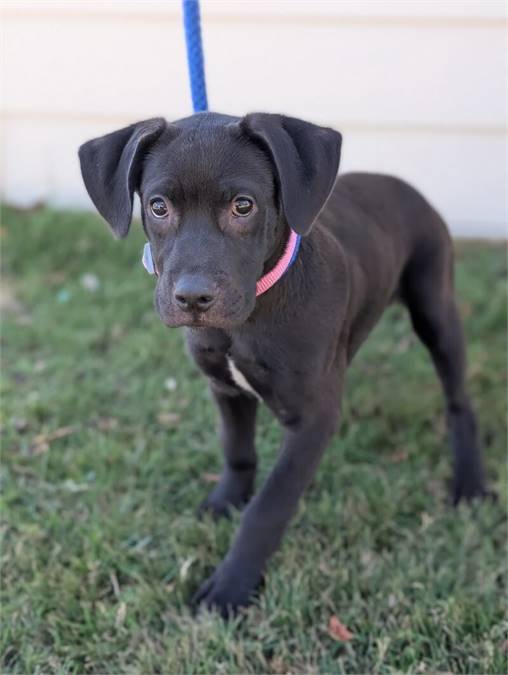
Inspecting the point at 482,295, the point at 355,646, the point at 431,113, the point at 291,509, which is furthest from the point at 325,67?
the point at 355,646

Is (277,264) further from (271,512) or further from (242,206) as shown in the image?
(271,512)

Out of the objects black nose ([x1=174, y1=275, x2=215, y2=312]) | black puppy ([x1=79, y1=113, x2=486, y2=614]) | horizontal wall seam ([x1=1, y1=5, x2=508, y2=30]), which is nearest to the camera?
black nose ([x1=174, y1=275, x2=215, y2=312])

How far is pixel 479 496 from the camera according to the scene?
12.5 ft

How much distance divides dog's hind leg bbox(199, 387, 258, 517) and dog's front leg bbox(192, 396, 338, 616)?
0.39 m

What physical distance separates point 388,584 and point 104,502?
124cm

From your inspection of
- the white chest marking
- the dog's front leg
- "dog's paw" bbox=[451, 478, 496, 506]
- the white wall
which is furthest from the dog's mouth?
the white wall

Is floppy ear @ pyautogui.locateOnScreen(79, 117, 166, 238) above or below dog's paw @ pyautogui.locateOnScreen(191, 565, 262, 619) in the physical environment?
above

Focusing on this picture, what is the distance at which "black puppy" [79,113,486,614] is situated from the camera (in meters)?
2.54

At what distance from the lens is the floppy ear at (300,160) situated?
8.38ft

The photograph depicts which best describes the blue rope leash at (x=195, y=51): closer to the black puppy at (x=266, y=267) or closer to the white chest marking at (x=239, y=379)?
the black puppy at (x=266, y=267)

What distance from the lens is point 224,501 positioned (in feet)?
11.9

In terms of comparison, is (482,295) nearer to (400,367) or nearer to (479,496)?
(400,367)

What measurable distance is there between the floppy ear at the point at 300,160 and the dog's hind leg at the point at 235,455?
104 cm

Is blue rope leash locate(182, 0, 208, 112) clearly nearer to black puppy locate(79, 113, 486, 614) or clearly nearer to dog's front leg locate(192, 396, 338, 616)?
black puppy locate(79, 113, 486, 614)
